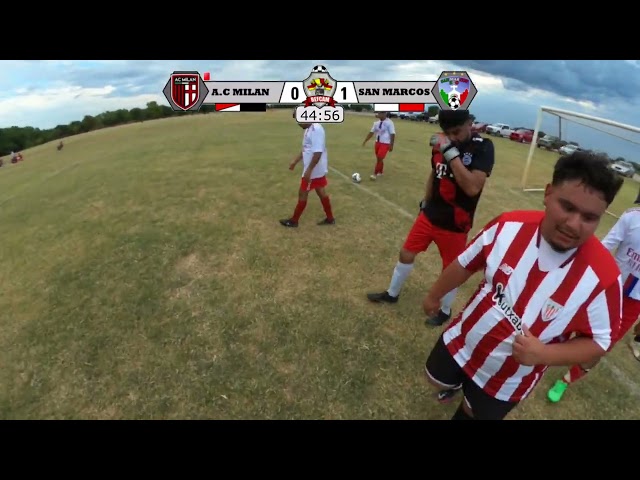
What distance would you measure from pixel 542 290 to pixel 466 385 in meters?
0.92

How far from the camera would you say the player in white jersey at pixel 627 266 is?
2.92 metres

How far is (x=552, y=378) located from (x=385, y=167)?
892 cm

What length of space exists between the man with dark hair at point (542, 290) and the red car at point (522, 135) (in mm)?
33255

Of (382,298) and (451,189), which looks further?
(382,298)

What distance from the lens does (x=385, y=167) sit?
11.5 m

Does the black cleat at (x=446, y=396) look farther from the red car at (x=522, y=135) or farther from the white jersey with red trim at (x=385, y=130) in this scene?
the red car at (x=522, y=135)

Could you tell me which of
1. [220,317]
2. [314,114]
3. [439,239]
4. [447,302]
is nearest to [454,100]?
[314,114]

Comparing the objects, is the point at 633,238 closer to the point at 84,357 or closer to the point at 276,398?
the point at 276,398

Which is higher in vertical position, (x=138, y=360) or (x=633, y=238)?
(x=633, y=238)

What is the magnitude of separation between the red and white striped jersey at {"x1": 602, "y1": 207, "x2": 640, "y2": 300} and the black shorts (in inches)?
73.9

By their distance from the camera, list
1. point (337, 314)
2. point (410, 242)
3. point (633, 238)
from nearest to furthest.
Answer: point (633, 238) < point (410, 242) < point (337, 314)

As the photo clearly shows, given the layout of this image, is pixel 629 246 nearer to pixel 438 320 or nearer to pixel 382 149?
pixel 438 320

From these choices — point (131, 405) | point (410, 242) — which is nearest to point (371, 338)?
point (410, 242)

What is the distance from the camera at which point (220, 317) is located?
13.6ft
